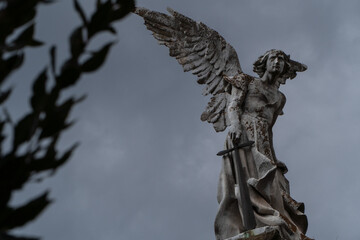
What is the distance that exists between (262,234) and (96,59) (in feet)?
16.1

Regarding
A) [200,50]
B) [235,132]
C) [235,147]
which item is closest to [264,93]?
[235,132]

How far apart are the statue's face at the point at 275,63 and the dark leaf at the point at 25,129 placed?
6844mm

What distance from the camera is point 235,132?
7684 millimetres

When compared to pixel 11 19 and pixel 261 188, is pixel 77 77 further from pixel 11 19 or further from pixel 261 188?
pixel 261 188

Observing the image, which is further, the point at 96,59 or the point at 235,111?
the point at 235,111

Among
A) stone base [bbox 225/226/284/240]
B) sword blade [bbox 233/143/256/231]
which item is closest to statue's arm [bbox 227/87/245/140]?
sword blade [bbox 233/143/256/231]

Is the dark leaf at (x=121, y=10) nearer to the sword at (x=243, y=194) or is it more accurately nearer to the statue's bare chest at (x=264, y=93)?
the sword at (x=243, y=194)

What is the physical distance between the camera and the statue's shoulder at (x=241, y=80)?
8227 mm

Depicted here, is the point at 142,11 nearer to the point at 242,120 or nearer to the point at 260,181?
the point at 242,120

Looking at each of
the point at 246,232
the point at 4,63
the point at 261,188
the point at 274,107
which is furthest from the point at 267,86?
the point at 4,63

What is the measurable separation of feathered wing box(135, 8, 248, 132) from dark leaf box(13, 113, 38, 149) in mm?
6956

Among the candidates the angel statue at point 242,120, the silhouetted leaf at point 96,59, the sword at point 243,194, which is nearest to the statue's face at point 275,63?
the angel statue at point 242,120

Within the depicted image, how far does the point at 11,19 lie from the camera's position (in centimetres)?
169

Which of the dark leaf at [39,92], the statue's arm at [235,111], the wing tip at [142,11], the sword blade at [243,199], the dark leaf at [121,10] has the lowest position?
the dark leaf at [39,92]
